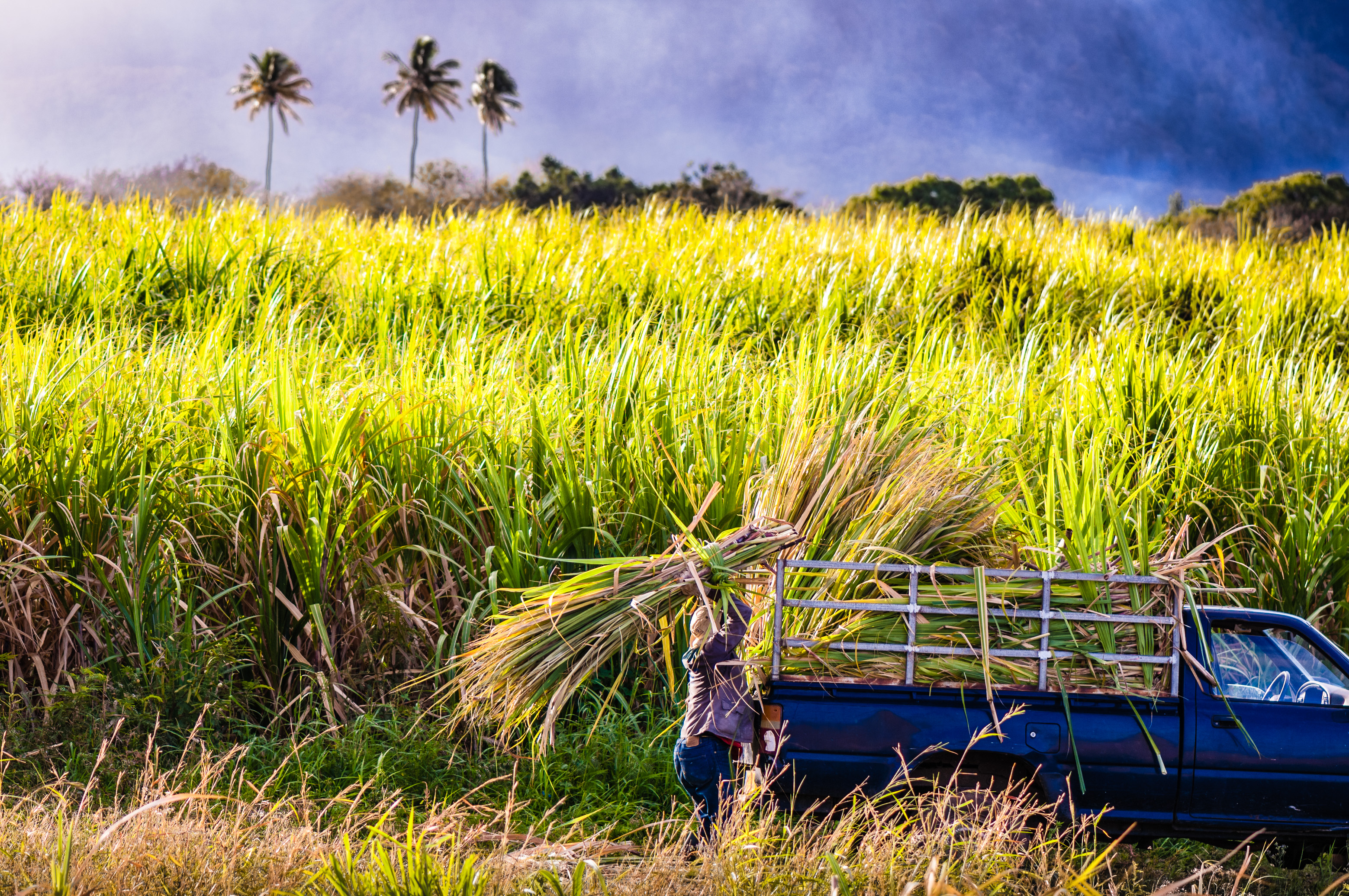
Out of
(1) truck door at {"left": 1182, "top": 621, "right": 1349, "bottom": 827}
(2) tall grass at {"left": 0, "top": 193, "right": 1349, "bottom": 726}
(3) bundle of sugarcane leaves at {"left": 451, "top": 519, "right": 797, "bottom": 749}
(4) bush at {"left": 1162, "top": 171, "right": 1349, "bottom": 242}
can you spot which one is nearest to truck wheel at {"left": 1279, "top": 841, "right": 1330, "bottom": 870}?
(1) truck door at {"left": 1182, "top": 621, "right": 1349, "bottom": 827}

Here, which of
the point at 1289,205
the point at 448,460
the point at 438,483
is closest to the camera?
the point at 448,460

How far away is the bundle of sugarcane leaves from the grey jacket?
16 cm

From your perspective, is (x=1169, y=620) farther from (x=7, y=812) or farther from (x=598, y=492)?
(x=7, y=812)

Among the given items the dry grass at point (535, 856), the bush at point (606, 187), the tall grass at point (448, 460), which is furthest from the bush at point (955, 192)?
the dry grass at point (535, 856)

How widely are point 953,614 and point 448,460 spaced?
3.12 m

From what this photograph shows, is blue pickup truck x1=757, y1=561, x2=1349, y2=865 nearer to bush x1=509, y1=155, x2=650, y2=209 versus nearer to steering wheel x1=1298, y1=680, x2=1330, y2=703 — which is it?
steering wheel x1=1298, y1=680, x2=1330, y2=703

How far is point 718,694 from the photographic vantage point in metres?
3.93

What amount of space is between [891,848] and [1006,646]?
109 cm

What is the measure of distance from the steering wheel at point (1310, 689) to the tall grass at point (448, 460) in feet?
3.44

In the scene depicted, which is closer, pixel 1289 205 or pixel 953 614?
pixel 953 614

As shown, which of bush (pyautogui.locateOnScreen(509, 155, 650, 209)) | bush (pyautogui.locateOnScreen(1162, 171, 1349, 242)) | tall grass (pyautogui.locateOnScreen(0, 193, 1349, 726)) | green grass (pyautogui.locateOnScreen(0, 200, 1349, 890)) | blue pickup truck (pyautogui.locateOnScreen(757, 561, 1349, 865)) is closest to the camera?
blue pickup truck (pyautogui.locateOnScreen(757, 561, 1349, 865))

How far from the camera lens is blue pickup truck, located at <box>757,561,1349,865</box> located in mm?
4008

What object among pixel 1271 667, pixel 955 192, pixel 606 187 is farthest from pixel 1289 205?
A: pixel 1271 667

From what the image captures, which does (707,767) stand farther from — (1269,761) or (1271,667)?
(1271,667)
